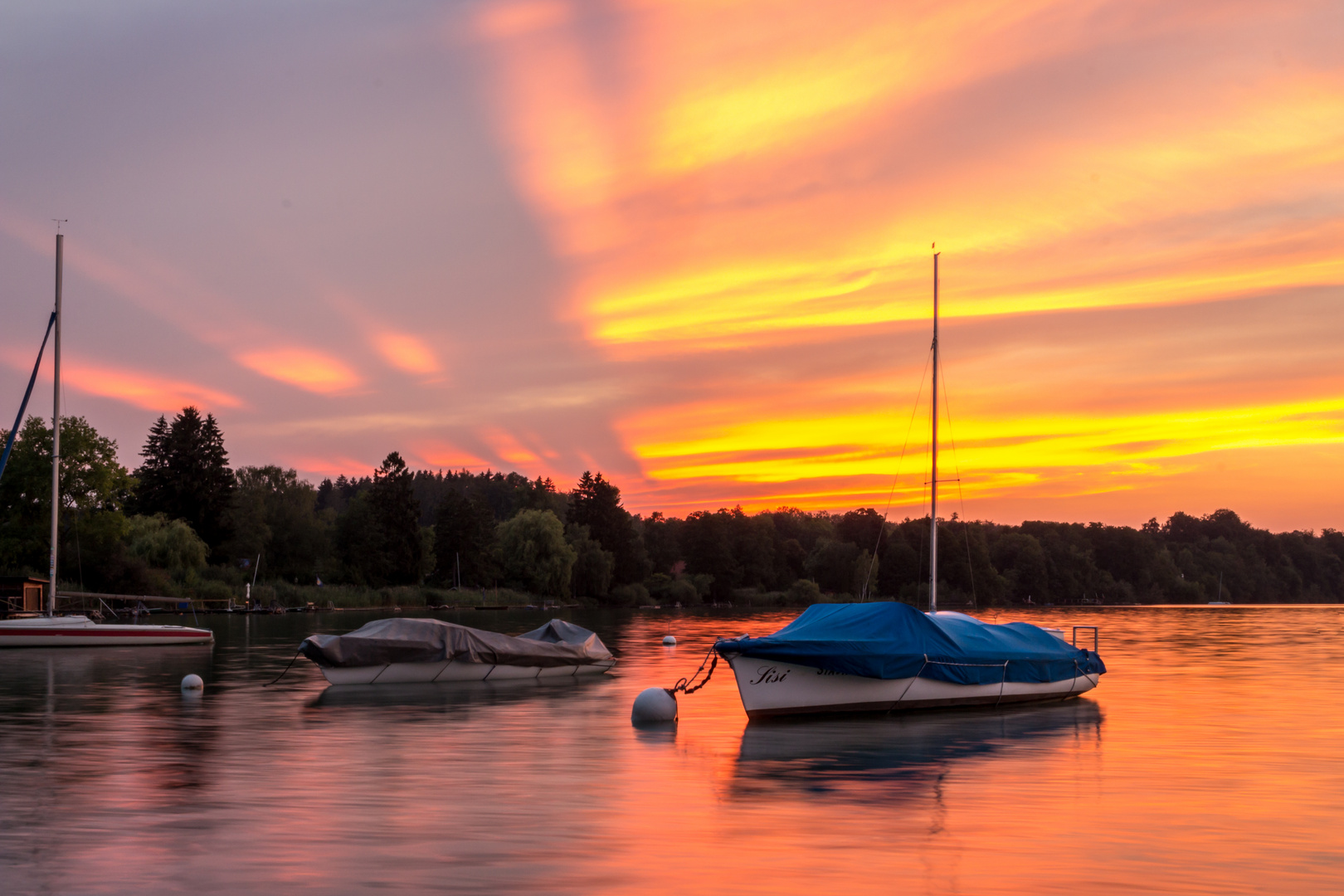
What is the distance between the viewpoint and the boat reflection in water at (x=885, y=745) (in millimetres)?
22266

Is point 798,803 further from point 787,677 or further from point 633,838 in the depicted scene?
point 787,677

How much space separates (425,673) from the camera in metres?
44.9

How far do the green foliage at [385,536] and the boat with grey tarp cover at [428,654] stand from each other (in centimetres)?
11703

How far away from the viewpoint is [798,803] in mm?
19969

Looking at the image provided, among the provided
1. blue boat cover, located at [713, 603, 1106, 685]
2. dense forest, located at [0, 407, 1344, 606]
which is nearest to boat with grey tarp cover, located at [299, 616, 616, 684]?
blue boat cover, located at [713, 603, 1106, 685]

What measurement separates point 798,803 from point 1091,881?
6.19 meters

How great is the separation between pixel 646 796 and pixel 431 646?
25.1 metres

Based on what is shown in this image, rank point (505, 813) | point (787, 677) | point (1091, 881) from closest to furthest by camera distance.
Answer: point (1091, 881)
point (505, 813)
point (787, 677)

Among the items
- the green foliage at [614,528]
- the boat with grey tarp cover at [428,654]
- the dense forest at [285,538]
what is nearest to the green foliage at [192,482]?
the dense forest at [285,538]

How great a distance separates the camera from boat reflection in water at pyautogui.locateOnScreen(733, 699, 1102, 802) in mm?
22266

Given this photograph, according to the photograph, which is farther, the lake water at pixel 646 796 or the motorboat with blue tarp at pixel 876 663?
the motorboat with blue tarp at pixel 876 663

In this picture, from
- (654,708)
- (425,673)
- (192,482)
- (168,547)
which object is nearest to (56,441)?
(425,673)

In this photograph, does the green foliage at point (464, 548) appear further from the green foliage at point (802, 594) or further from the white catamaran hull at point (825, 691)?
the white catamaran hull at point (825, 691)

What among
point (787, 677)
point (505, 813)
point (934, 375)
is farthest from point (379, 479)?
point (505, 813)
